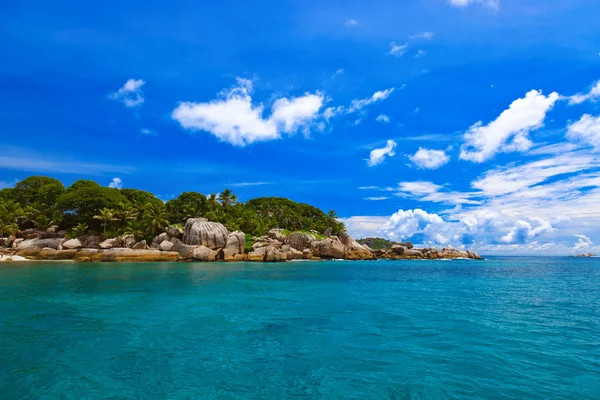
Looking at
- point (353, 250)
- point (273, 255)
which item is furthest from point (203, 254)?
point (353, 250)

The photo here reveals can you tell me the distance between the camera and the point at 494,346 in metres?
12.1

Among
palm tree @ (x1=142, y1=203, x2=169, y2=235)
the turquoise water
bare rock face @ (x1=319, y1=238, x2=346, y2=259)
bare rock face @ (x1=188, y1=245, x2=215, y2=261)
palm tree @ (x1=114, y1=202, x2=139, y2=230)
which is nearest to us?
the turquoise water

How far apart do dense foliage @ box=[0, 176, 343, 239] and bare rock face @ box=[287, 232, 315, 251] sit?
306 inches

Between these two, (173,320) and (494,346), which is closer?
(494,346)

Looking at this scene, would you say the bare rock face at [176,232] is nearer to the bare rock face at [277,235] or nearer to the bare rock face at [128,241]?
the bare rock face at [128,241]

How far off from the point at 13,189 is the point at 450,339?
320 ft

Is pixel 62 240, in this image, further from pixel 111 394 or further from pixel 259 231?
pixel 111 394

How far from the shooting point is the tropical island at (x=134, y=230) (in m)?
59.3

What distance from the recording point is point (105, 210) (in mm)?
64188

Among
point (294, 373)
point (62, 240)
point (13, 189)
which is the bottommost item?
point (294, 373)

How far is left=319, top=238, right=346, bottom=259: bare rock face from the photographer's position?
3182 inches

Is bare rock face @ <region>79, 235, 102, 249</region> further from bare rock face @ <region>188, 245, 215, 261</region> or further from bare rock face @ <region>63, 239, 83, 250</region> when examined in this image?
bare rock face @ <region>188, 245, 215, 261</region>

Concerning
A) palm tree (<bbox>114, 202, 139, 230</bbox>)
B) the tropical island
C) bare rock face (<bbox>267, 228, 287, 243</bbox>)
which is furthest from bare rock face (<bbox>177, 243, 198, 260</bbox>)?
bare rock face (<bbox>267, 228, 287, 243</bbox>)

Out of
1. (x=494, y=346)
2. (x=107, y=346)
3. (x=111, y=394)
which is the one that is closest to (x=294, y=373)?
(x=111, y=394)
